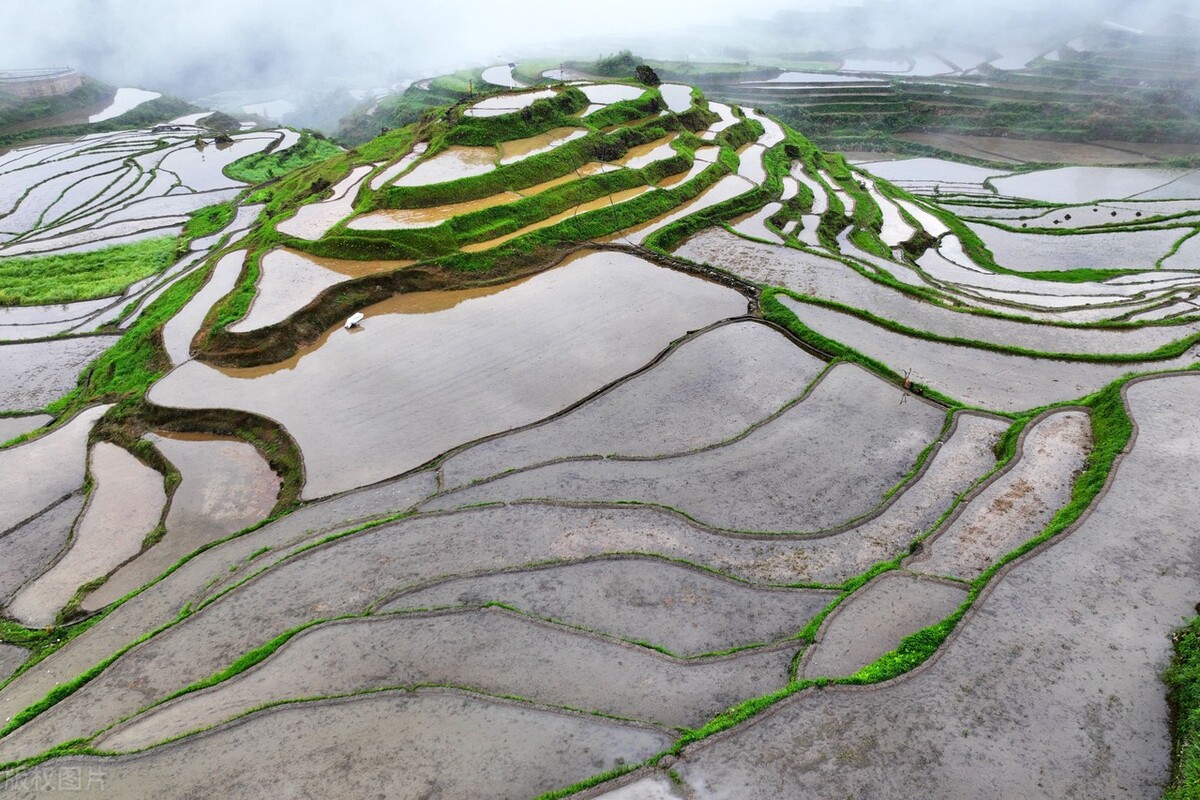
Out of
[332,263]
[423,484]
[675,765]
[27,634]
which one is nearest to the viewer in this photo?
[675,765]

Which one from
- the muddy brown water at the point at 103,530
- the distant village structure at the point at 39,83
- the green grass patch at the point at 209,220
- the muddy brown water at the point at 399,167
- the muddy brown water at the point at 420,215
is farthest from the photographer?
the distant village structure at the point at 39,83

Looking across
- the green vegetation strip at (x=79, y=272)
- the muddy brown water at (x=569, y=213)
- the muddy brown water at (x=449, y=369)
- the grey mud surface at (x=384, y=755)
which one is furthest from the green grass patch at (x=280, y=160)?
the grey mud surface at (x=384, y=755)

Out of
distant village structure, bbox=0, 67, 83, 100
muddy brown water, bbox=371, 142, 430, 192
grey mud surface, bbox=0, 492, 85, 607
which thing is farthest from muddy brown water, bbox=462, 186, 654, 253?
distant village structure, bbox=0, 67, 83, 100

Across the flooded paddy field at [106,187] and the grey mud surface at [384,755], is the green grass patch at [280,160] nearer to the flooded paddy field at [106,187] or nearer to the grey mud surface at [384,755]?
the flooded paddy field at [106,187]

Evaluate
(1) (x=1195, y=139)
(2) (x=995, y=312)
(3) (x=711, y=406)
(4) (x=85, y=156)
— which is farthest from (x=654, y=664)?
(1) (x=1195, y=139)

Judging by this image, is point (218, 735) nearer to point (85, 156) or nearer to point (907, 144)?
point (85, 156)

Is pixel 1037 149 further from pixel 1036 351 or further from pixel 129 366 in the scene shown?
pixel 129 366
